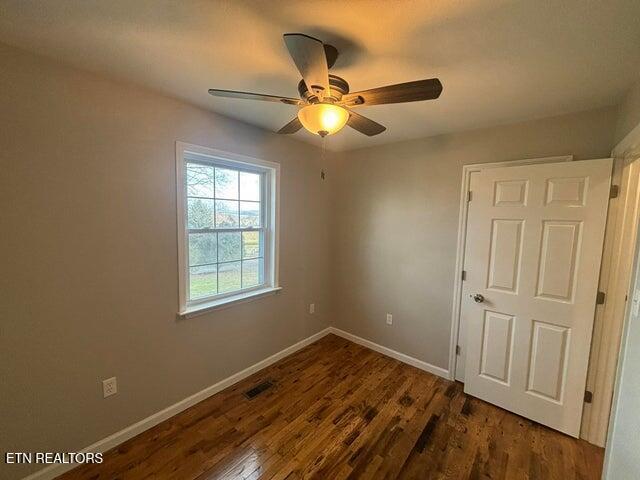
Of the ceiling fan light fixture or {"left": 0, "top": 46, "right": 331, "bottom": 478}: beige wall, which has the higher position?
the ceiling fan light fixture

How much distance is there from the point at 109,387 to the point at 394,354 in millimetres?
2491

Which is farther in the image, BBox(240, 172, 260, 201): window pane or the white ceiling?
BBox(240, 172, 260, 201): window pane

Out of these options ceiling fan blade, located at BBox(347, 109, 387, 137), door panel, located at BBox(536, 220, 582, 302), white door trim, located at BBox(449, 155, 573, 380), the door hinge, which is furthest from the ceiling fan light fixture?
the door hinge

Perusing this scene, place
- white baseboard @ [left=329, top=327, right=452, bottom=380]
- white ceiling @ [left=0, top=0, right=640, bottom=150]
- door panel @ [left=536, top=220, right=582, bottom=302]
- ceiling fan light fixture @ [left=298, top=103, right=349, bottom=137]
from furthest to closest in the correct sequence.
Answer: white baseboard @ [left=329, top=327, right=452, bottom=380] < door panel @ [left=536, top=220, right=582, bottom=302] < ceiling fan light fixture @ [left=298, top=103, right=349, bottom=137] < white ceiling @ [left=0, top=0, right=640, bottom=150]

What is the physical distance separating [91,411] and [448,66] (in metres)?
2.86

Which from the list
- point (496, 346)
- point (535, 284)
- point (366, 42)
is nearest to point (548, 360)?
point (496, 346)

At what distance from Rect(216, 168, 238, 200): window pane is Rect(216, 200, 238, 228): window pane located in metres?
0.05

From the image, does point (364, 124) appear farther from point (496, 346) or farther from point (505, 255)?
point (496, 346)

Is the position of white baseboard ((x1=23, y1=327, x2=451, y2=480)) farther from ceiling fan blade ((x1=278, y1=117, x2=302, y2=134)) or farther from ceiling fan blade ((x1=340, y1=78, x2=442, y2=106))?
ceiling fan blade ((x1=340, y1=78, x2=442, y2=106))

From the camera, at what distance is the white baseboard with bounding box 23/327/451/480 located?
1503mm

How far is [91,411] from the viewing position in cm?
160

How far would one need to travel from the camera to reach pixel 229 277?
2363 mm

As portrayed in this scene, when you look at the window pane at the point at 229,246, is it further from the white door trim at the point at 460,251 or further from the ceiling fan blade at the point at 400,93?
the white door trim at the point at 460,251

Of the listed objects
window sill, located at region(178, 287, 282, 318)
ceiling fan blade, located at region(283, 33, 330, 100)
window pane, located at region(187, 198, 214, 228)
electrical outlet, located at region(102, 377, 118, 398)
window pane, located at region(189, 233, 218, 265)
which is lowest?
electrical outlet, located at region(102, 377, 118, 398)
